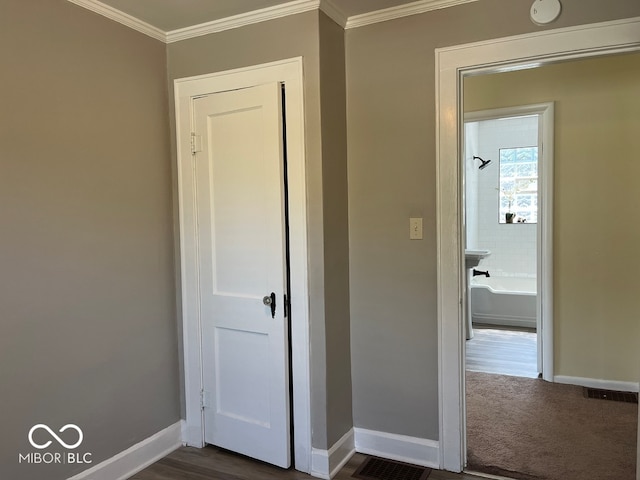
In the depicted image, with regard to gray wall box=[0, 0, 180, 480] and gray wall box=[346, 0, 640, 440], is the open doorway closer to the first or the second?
gray wall box=[346, 0, 640, 440]

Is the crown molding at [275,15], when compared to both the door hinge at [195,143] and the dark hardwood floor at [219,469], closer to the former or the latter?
the door hinge at [195,143]

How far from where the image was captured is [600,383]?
353cm

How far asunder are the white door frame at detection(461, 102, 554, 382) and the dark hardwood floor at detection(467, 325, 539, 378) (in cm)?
31

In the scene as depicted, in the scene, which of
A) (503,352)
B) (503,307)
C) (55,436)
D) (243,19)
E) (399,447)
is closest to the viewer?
(55,436)

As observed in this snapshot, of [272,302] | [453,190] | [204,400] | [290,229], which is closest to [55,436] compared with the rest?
[204,400]

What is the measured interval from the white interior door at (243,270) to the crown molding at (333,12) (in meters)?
0.44

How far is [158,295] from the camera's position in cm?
272

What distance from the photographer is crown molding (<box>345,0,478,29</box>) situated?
7.75 feet

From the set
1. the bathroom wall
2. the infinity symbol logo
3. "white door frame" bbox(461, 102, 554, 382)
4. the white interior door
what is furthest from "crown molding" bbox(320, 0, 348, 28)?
the bathroom wall

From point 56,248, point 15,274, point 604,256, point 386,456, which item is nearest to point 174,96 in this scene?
point 56,248

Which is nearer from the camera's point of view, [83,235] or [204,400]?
[83,235]

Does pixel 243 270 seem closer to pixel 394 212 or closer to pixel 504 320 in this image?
pixel 394 212

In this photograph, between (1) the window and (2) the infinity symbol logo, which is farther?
(1) the window

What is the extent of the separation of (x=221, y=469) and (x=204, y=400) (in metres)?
0.39
